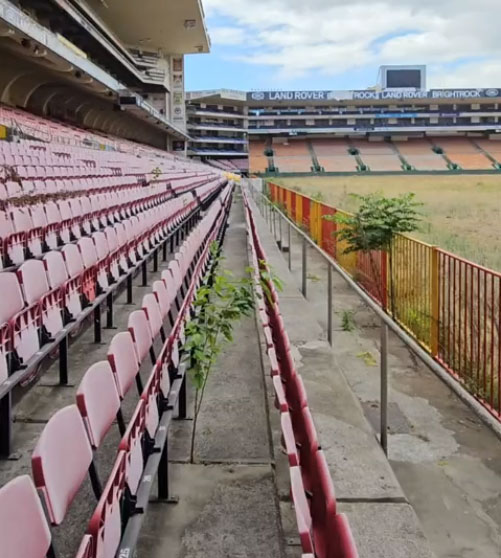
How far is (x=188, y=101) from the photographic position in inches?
2630

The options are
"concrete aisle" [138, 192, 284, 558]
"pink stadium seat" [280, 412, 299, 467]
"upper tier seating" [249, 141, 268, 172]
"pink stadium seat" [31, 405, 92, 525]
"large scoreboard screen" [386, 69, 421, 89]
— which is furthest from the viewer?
"large scoreboard screen" [386, 69, 421, 89]

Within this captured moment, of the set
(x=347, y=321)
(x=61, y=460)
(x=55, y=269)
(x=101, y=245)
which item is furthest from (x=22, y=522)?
(x=347, y=321)

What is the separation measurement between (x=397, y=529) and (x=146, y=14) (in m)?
46.7

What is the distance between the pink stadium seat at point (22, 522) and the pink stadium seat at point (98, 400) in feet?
1.72

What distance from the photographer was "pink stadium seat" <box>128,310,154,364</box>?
283cm

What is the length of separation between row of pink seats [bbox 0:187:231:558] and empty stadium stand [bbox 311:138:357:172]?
61760 millimetres

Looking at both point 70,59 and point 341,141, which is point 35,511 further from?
point 341,141

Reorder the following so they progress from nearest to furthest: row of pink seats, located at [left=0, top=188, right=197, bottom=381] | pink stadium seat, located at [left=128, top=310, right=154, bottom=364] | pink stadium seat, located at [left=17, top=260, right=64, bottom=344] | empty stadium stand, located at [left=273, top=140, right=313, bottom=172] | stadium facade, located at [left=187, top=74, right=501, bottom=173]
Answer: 1. pink stadium seat, located at [left=128, top=310, right=154, bottom=364]
2. row of pink seats, located at [left=0, top=188, right=197, bottom=381]
3. pink stadium seat, located at [left=17, top=260, right=64, bottom=344]
4. empty stadium stand, located at [left=273, top=140, right=313, bottom=172]
5. stadium facade, located at [left=187, top=74, right=501, bottom=173]

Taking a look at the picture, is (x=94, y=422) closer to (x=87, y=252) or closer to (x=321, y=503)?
(x=321, y=503)

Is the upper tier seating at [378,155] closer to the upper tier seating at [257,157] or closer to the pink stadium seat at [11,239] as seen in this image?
the upper tier seating at [257,157]

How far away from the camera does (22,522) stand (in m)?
1.34

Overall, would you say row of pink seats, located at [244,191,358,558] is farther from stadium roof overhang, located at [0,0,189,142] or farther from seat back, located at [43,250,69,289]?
stadium roof overhang, located at [0,0,189,142]

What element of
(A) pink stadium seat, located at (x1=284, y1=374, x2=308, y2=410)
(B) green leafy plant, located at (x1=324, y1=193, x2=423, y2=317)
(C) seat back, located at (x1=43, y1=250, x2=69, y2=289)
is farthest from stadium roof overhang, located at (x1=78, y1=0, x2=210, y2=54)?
(A) pink stadium seat, located at (x1=284, y1=374, x2=308, y2=410)

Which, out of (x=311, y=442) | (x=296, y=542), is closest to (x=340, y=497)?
(x=296, y=542)
